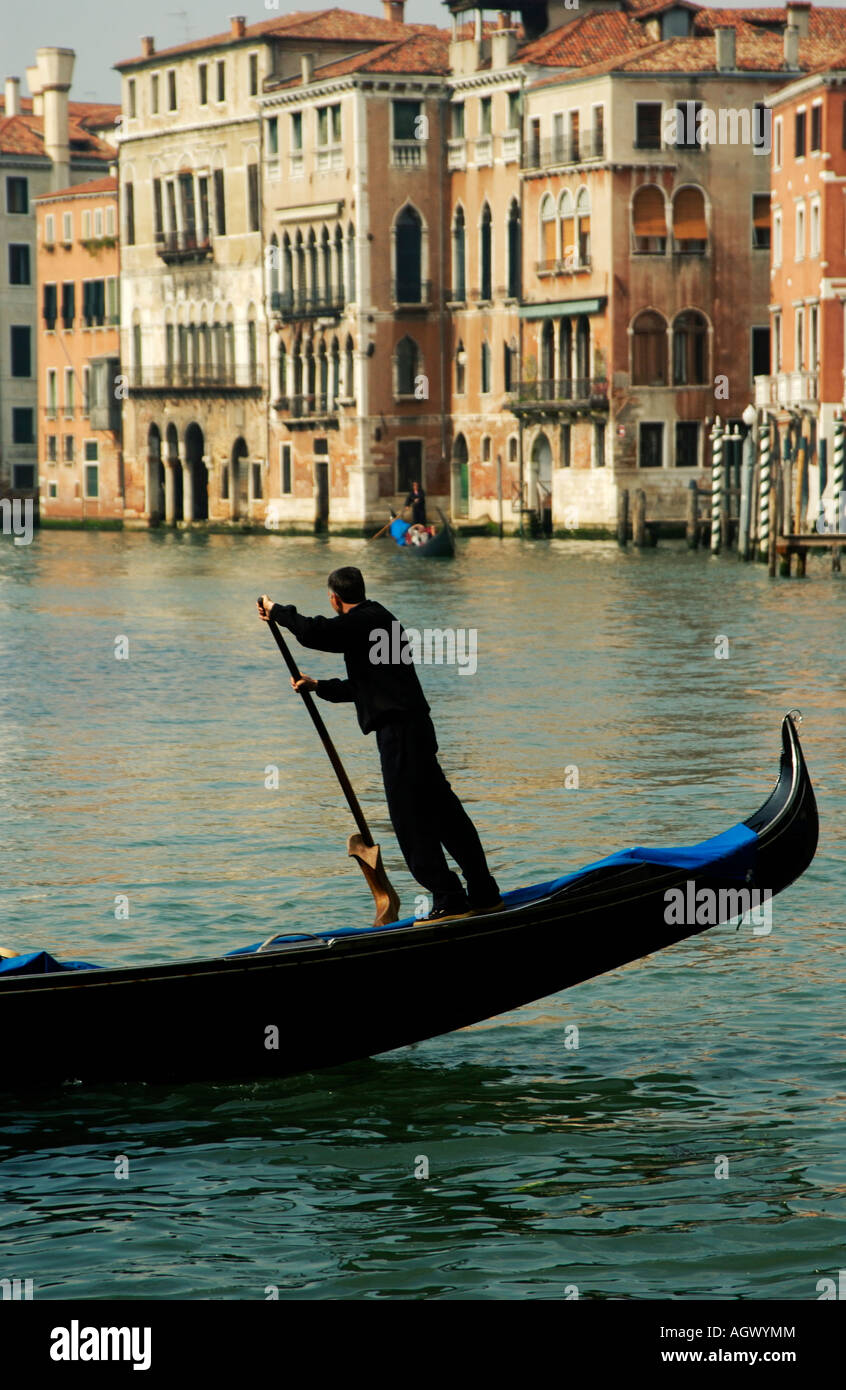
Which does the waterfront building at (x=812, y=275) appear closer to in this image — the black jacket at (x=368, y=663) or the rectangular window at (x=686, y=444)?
the rectangular window at (x=686, y=444)

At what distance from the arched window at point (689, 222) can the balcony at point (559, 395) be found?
10.4 ft

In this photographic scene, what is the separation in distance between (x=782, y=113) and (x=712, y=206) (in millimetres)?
5365

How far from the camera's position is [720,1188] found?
711 centimetres

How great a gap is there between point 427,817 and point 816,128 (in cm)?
3696

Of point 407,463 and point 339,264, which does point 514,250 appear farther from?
point 407,463

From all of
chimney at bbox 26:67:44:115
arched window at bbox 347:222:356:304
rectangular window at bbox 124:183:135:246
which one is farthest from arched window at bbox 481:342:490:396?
chimney at bbox 26:67:44:115

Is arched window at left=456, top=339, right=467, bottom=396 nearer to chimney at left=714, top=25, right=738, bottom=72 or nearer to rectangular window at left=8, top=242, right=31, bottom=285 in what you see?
chimney at left=714, top=25, right=738, bottom=72

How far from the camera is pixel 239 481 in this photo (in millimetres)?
64000

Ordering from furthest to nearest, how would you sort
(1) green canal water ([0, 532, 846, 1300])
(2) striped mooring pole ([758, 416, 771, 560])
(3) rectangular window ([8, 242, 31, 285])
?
(3) rectangular window ([8, 242, 31, 285]) → (2) striped mooring pole ([758, 416, 771, 560]) → (1) green canal water ([0, 532, 846, 1300])

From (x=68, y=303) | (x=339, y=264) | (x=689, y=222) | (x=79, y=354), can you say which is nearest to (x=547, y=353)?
(x=689, y=222)

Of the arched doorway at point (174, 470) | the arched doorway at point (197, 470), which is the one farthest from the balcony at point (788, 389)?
the arched doorway at point (174, 470)

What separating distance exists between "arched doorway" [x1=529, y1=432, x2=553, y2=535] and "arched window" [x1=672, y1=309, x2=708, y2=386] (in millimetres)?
3880

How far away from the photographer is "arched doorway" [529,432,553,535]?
54.7 m

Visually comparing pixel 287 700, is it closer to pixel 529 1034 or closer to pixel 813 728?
pixel 813 728
